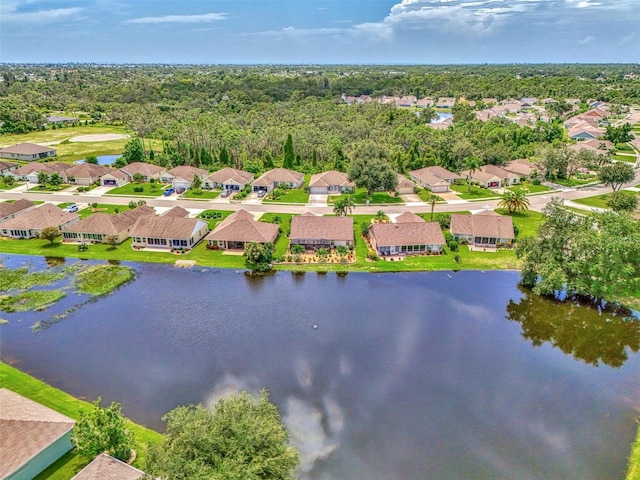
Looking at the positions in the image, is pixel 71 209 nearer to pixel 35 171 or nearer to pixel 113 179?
pixel 113 179

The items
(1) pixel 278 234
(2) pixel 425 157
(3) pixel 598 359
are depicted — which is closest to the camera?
(3) pixel 598 359

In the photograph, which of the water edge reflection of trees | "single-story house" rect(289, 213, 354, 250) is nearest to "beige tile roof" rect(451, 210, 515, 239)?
the water edge reflection of trees

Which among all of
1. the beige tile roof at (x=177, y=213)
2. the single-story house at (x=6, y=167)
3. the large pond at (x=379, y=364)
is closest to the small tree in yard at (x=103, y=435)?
the large pond at (x=379, y=364)

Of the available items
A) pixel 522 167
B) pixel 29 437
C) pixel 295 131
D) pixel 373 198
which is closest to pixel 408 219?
pixel 373 198

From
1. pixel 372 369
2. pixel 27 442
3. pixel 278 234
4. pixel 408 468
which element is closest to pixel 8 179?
pixel 278 234

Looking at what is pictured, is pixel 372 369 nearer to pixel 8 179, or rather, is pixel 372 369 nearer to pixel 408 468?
pixel 408 468

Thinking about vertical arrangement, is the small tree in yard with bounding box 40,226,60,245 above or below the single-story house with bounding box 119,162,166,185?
below

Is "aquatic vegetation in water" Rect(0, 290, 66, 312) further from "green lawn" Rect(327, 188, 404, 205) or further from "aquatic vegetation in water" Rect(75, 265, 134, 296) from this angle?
"green lawn" Rect(327, 188, 404, 205)
